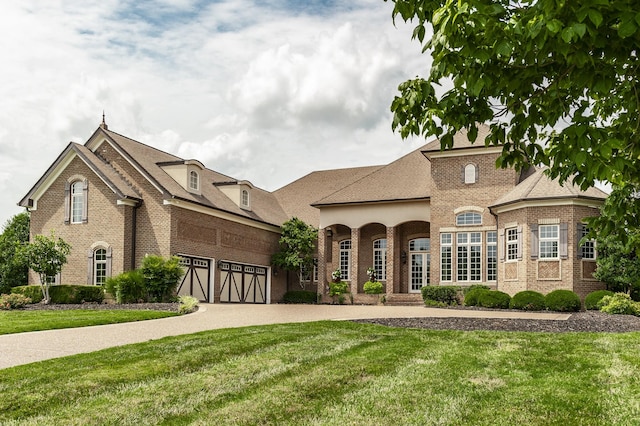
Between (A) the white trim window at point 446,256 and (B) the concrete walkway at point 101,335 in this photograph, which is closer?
(B) the concrete walkway at point 101,335

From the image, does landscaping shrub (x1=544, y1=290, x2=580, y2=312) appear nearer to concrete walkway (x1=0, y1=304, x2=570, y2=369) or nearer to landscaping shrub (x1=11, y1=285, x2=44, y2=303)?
concrete walkway (x1=0, y1=304, x2=570, y2=369)

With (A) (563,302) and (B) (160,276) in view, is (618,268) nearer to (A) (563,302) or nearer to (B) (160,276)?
(A) (563,302)

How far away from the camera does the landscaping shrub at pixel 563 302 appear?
78.6 ft

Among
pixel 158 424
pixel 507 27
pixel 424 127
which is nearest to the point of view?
pixel 507 27

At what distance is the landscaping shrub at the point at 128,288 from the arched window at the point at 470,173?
14710 mm

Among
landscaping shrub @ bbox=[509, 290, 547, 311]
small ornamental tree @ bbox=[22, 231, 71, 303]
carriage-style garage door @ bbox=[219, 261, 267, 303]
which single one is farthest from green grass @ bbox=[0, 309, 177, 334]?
carriage-style garage door @ bbox=[219, 261, 267, 303]

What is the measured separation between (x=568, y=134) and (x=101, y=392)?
610 centimetres

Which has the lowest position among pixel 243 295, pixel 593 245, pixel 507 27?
pixel 243 295

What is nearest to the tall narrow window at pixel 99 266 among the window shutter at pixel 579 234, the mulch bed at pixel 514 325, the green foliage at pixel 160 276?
the green foliage at pixel 160 276

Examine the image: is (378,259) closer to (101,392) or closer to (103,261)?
(103,261)

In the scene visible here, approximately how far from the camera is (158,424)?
6777 mm

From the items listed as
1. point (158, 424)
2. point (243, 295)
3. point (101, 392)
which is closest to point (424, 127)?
point (158, 424)

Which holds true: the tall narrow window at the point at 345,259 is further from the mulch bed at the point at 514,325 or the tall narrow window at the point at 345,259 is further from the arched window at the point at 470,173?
the mulch bed at the point at 514,325

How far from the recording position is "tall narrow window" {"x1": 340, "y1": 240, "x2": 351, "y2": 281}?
117 ft
